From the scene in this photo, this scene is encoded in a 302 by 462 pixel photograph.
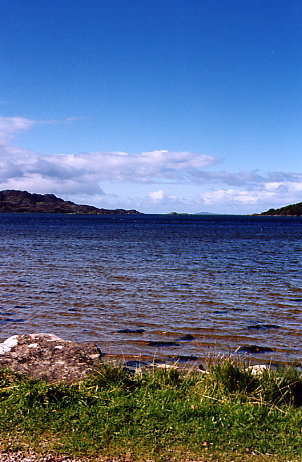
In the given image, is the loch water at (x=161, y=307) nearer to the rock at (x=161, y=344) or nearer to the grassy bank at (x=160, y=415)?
the rock at (x=161, y=344)

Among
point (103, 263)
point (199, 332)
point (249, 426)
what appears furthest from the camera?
point (103, 263)

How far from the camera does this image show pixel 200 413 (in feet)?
22.4

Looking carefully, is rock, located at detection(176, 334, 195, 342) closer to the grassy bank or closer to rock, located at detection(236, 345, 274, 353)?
rock, located at detection(236, 345, 274, 353)

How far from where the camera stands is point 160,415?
6770 millimetres

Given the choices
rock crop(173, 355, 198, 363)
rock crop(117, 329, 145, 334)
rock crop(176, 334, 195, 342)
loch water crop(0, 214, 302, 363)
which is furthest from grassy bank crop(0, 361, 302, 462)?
rock crop(117, 329, 145, 334)

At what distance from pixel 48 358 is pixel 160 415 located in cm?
290

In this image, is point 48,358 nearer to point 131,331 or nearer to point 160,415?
point 160,415

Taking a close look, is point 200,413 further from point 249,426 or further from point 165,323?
point 165,323

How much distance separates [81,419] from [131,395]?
1128mm

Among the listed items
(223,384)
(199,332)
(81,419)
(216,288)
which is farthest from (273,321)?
(81,419)

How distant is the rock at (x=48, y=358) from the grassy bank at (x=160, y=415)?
0.36 m

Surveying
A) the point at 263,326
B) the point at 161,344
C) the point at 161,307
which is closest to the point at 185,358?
the point at 161,344

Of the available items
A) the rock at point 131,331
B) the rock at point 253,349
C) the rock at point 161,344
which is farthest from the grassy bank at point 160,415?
the rock at point 131,331

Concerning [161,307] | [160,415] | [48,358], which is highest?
[48,358]
